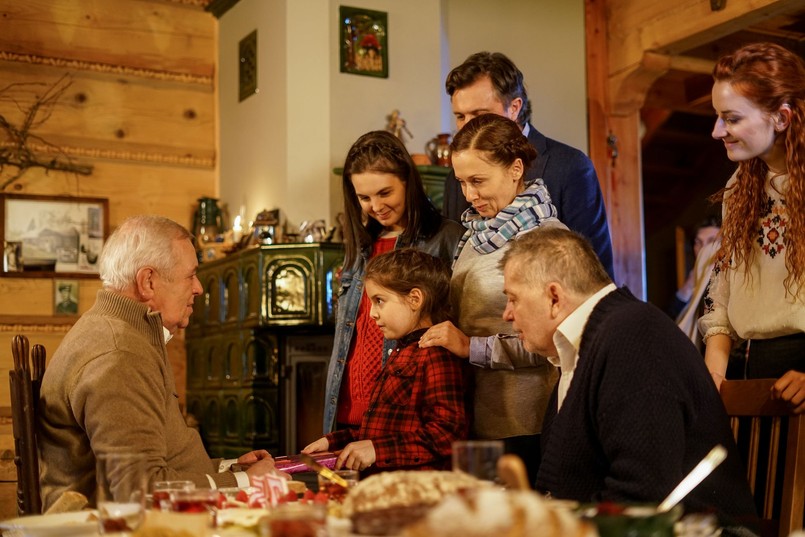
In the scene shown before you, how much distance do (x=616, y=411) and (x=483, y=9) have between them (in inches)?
198

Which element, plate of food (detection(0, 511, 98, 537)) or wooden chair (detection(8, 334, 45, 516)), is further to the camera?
wooden chair (detection(8, 334, 45, 516))

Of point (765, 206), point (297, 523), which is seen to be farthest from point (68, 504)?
point (765, 206)

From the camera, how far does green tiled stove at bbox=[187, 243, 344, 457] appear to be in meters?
5.38

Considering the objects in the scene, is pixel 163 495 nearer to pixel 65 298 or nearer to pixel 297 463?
pixel 297 463

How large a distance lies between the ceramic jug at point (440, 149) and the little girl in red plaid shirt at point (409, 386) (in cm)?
298

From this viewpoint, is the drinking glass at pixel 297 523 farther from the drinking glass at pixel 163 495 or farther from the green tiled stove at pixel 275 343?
the green tiled stove at pixel 275 343

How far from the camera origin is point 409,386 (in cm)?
255

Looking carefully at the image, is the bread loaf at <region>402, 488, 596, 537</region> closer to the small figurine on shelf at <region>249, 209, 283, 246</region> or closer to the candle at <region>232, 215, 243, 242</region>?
the small figurine on shelf at <region>249, 209, 283, 246</region>

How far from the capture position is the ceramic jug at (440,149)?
562 centimetres

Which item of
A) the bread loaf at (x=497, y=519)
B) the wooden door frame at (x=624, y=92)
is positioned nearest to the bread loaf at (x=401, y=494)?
the bread loaf at (x=497, y=519)

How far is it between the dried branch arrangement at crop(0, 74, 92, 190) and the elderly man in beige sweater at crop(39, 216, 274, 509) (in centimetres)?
395

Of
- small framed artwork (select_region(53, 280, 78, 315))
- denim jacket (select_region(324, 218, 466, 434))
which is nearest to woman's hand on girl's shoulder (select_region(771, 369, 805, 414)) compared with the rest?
denim jacket (select_region(324, 218, 466, 434))

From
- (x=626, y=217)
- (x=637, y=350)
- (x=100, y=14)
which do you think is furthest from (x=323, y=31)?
(x=637, y=350)

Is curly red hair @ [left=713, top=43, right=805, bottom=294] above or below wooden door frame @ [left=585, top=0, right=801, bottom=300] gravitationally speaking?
below
